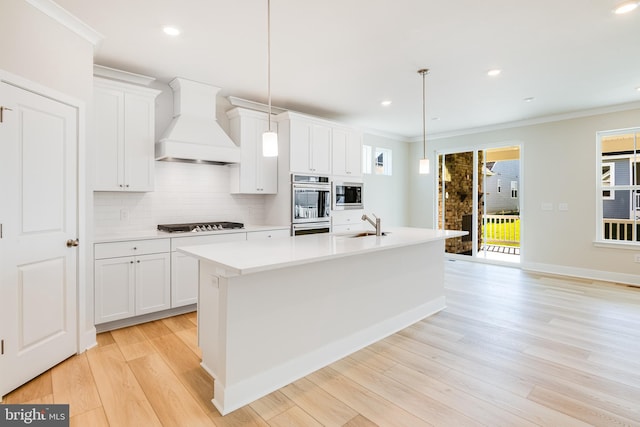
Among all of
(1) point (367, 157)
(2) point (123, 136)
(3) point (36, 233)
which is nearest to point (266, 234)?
(2) point (123, 136)

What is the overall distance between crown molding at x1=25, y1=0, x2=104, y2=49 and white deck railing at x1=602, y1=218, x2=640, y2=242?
7133 millimetres

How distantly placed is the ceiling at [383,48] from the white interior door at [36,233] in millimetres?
886

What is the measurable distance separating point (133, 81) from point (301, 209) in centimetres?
250

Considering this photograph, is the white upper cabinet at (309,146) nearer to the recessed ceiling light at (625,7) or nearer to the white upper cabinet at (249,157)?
the white upper cabinet at (249,157)

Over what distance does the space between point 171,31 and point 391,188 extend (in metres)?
5.31

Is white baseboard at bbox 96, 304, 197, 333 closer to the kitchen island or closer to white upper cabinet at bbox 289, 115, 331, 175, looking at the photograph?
the kitchen island

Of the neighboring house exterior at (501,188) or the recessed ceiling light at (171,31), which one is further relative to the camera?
the neighboring house exterior at (501,188)

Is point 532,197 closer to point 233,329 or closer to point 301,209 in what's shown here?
point 301,209

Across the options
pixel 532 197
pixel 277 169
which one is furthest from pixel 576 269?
pixel 277 169

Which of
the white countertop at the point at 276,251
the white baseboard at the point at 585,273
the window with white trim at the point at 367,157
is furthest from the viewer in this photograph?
the window with white trim at the point at 367,157

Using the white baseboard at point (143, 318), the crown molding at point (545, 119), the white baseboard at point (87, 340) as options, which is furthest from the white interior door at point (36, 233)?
the crown molding at point (545, 119)

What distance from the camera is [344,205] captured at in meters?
5.24

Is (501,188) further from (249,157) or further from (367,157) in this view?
(249,157)

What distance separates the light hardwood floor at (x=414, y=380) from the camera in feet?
6.32
